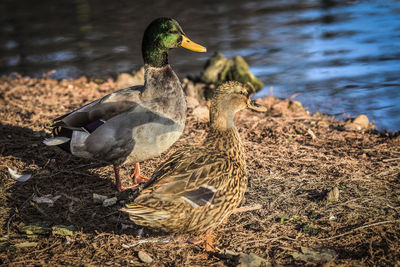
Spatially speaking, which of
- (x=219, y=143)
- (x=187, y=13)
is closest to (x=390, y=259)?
(x=219, y=143)

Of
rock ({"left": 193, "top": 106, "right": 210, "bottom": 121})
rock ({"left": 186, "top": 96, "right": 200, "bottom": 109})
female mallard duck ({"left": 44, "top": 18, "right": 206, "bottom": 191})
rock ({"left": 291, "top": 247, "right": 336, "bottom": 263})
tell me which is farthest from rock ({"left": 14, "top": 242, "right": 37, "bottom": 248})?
rock ({"left": 186, "top": 96, "right": 200, "bottom": 109})

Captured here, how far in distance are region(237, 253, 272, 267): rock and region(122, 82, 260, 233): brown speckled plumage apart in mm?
328

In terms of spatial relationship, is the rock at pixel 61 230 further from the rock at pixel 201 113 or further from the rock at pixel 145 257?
the rock at pixel 201 113

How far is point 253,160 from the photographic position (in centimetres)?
Answer: 470

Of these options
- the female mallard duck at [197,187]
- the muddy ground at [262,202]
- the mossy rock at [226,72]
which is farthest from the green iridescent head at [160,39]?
the mossy rock at [226,72]

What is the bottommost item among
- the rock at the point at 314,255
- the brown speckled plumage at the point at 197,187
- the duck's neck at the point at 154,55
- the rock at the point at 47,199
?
the rock at the point at 314,255

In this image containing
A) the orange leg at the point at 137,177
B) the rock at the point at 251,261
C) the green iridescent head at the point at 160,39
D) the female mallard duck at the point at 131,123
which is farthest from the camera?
the green iridescent head at the point at 160,39

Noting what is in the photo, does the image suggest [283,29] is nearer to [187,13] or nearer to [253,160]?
[187,13]

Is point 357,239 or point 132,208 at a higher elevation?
point 132,208

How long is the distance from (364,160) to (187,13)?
12365 millimetres

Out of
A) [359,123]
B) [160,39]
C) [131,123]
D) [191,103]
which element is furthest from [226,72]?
[131,123]

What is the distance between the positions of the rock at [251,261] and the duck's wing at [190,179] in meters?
0.47

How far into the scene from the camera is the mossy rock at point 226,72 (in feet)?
26.1

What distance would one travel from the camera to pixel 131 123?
424cm
